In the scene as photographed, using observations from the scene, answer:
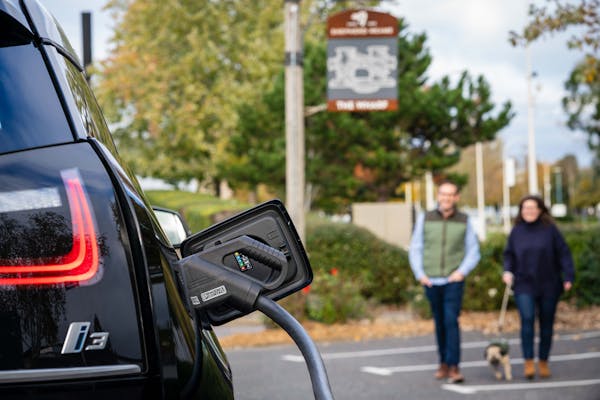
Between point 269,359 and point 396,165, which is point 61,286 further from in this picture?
point 396,165

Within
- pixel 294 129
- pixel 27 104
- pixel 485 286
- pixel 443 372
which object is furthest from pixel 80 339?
pixel 485 286

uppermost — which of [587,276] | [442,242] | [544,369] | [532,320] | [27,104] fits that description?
[27,104]

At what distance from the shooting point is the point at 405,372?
10.3 metres

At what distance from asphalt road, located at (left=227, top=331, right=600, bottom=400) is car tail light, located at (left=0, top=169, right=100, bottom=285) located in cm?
691

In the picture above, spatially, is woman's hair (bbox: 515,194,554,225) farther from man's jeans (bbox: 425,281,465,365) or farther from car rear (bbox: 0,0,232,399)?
car rear (bbox: 0,0,232,399)

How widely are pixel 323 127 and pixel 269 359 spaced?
58.6 feet

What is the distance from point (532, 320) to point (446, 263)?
1046mm

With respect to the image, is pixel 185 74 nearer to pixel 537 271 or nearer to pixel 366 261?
pixel 366 261

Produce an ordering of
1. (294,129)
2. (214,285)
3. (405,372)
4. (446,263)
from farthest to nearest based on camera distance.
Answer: (294,129) < (405,372) < (446,263) < (214,285)

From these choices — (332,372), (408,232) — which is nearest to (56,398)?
(332,372)

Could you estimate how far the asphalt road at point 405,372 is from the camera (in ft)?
29.0

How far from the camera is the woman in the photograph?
9617 mm

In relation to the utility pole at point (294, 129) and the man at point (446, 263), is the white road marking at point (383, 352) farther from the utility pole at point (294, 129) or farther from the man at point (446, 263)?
the utility pole at point (294, 129)

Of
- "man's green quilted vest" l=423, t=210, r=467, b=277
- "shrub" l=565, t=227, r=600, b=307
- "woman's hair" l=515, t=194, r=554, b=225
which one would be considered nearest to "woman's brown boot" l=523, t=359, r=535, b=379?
"man's green quilted vest" l=423, t=210, r=467, b=277
